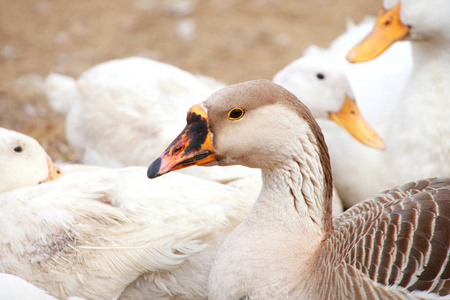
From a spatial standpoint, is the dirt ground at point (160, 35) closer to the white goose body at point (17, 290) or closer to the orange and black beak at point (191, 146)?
the white goose body at point (17, 290)

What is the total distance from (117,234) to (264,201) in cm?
76

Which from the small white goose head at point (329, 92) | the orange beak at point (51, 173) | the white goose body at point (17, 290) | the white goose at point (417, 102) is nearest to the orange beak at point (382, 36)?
the white goose at point (417, 102)

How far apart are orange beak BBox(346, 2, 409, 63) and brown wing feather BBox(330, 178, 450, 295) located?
3.93 feet

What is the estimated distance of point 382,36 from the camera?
3715 millimetres

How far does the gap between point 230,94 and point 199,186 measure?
0.78m

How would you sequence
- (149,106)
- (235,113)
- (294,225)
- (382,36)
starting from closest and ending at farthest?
(235,113) < (294,225) < (382,36) < (149,106)

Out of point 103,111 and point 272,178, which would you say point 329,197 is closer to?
point 272,178

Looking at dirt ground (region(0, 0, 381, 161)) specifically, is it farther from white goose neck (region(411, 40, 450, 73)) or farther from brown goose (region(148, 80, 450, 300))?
brown goose (region(148, 80, 450, 300))

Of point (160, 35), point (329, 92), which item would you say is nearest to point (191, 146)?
point (329, 92)

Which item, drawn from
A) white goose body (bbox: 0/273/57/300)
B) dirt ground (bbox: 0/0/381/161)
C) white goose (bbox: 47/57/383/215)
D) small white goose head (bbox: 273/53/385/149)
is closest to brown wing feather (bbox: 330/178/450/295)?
white goose (bbox: 47/57/383/215)

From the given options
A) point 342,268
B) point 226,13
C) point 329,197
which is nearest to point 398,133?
point 329,197

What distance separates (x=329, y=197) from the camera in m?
2.72

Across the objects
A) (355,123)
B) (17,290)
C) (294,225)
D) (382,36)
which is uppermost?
(382,36)

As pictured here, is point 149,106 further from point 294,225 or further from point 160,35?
point 160,35
